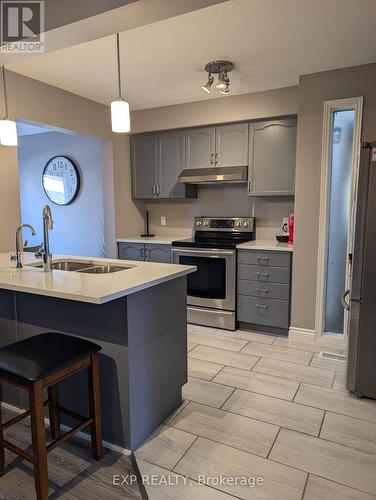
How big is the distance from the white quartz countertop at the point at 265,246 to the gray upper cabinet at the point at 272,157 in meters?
0.52

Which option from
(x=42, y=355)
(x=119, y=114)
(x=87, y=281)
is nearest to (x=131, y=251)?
(x=119, y=114)

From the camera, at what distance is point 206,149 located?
390 centimetres

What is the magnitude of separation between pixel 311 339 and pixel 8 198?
3.03m

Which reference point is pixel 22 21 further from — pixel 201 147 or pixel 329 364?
pixel 329 364

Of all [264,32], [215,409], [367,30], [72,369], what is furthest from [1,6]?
[215,409]

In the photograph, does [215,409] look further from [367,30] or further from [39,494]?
[367,30]

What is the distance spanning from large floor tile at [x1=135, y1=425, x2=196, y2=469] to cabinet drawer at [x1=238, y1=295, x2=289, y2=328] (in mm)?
1732

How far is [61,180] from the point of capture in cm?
499

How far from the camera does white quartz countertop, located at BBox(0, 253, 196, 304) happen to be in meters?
1.56

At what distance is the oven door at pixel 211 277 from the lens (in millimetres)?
3557

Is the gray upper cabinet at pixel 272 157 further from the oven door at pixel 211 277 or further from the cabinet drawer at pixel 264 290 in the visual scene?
the cabinet drawer at pixel 264 290

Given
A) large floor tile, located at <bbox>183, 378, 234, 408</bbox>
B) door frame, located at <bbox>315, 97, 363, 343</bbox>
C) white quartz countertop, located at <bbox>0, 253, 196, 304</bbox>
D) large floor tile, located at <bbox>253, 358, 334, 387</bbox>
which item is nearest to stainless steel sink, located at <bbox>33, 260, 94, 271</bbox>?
white quartz countertop, located at <bbox>0, 253, 196, 304</bbox>

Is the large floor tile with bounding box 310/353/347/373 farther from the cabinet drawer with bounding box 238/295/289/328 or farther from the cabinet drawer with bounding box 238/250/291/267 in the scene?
the cabinet drawer with bounding box 238/250/291/267

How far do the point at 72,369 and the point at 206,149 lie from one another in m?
2.95
